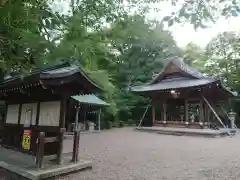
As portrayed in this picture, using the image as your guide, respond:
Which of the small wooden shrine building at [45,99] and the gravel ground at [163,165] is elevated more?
the small wooden shrine building at [45,99]

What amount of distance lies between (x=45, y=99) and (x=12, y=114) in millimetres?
2160

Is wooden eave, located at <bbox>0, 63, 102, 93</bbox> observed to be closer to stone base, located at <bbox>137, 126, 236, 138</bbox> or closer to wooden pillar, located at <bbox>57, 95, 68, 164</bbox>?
wooden pillar, located at <bbox>57, 95, 68, 164</bbox>

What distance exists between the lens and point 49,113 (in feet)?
18.7

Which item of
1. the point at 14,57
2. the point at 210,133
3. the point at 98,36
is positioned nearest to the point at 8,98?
the point at 98,36

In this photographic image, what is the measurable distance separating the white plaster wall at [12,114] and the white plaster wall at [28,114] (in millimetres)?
444

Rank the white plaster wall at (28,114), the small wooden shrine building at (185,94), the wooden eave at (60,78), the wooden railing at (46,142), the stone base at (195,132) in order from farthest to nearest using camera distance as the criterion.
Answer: the small wooden shrine building at (185,94) < the stone base at (195,132) < the white plaster wall at (28,114) < the wooden eave at (60,78) < the wooden railing at (46,142)

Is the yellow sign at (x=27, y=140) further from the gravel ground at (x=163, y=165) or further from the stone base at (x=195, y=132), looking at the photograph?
the stone base at (x=195, y=132)

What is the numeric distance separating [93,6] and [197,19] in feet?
6.49

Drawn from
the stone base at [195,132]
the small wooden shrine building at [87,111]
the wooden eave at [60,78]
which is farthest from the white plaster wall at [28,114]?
the stone base at [195,132]

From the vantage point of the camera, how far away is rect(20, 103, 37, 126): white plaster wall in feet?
20.3

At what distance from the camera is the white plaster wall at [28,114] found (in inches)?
243

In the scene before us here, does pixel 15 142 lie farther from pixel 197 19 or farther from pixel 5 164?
pixel 197 19

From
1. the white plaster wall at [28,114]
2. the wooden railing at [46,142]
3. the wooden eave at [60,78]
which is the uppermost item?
the wooden eave at [60,78]

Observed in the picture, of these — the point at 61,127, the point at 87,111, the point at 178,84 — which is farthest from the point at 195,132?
the point at 61,127
